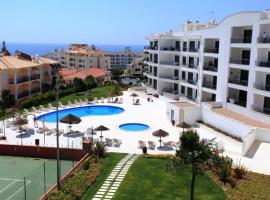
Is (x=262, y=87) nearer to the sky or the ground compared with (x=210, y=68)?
nearer to the ground

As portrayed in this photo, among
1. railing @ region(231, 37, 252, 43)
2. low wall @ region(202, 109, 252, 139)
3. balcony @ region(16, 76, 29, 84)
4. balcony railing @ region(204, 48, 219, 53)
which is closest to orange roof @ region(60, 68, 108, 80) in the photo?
balcony @ region(16, 76, 29, 84)

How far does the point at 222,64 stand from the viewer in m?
42.9

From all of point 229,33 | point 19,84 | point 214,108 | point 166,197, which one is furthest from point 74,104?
point 166,197

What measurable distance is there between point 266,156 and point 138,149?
35.3 ft

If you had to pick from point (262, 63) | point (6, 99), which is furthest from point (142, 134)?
point (6, 99)

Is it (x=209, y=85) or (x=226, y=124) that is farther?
(x=209, y=85)

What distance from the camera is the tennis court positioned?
2231cm

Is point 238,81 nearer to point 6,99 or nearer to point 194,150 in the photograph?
point 194,150

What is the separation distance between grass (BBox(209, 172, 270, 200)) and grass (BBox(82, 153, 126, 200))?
7548 millimetres

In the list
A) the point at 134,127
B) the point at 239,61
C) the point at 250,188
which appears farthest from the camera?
the point at 239,61

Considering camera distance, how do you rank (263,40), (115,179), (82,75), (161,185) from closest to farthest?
(161,185)
(115,179)
(263,40)
(82,75)

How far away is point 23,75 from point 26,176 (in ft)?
127

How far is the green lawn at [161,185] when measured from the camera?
21234 mm

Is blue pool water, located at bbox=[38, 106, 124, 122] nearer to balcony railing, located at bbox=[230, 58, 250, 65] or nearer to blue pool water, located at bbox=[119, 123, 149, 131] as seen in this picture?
blue pool water, located at bbox=[119, 123, 149, 131]
